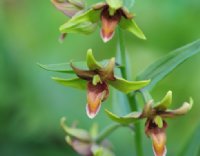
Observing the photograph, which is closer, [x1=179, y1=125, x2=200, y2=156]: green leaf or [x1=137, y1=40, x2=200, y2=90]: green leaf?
[x1=137, y1=40, x2=200, y2=90]: green leaf

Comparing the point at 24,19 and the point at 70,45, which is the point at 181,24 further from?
the point at 24,19

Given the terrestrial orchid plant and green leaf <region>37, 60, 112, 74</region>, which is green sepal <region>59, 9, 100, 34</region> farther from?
green leaf <region>37, 60, 112, 74</region>

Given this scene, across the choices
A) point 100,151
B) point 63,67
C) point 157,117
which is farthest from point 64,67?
point 100,151

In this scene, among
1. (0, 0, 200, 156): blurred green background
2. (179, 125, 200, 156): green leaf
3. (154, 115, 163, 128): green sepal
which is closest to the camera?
(154, 115, 163, 128): green sepal

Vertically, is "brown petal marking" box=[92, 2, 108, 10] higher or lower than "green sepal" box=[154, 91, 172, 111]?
higher

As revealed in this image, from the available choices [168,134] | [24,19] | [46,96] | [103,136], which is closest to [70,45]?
[24,19]

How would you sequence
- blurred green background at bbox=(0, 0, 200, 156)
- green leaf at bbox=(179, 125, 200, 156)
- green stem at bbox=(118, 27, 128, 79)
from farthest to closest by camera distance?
blurred green background at bbox=(0, 0, 200, 156), green leaf at bbox=(179, 125, 200, 156), green stem at bbox=(118, 27, 128, 79)

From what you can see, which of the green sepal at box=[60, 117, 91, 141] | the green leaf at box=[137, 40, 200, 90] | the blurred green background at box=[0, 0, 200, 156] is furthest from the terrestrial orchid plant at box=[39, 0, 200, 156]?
the blurred green background at box=[0, 0, 200, 156]

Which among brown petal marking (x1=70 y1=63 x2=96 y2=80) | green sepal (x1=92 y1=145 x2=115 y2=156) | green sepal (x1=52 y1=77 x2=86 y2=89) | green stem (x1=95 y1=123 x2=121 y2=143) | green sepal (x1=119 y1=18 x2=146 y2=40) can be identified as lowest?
green sepal (x1=92 y1=145 x2=115 y2=156)
